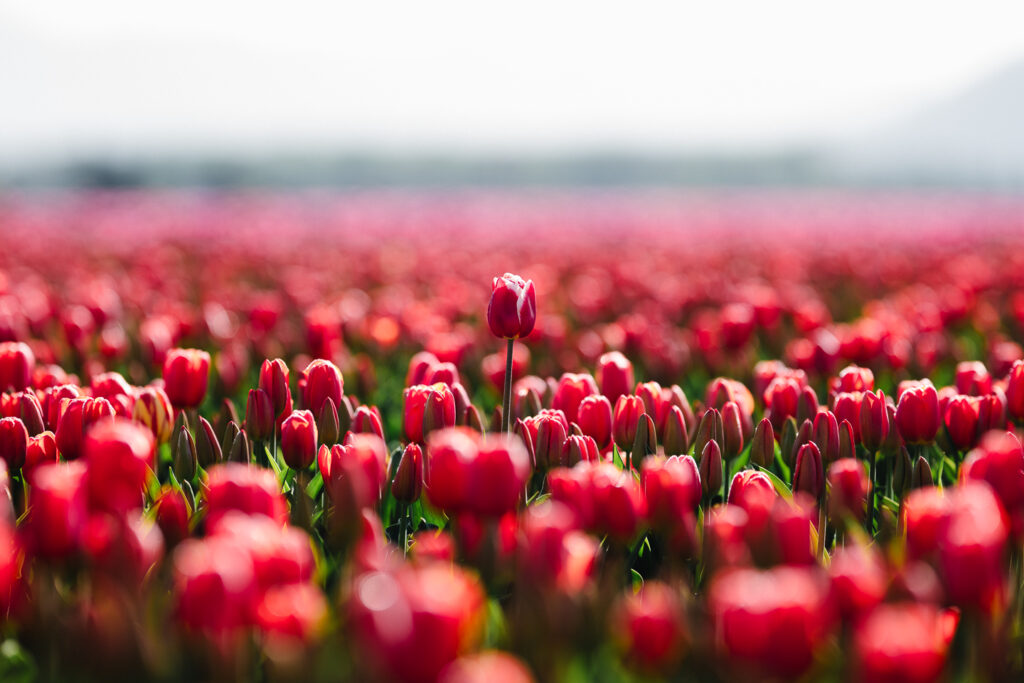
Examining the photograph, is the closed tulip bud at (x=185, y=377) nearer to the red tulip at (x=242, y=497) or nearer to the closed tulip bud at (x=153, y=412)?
the closed tulip bud at (x=153, y=412)

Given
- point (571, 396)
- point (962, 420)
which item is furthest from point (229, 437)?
point (962, 420)

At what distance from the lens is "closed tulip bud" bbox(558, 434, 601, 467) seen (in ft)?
6.21

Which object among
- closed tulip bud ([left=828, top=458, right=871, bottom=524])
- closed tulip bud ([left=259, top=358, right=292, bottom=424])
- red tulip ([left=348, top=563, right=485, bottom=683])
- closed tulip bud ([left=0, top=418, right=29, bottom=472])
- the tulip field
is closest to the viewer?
red tulip ([left=348, top=563, right=485, bottom=683])

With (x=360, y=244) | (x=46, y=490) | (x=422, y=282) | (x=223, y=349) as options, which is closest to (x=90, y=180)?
(x=360, y=244)

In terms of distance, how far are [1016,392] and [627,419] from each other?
3.23ft

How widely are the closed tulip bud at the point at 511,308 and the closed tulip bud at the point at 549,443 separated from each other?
263mm

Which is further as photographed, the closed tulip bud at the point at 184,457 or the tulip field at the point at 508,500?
the closed tulip bud at the point at 184,457

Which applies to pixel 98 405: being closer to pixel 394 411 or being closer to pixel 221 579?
pixel 221 579

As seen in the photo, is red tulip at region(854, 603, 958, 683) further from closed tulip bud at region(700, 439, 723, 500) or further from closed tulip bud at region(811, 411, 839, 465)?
closed tulip bud at region(811, 411, 839, 465)

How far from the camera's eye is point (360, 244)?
32.5 feet

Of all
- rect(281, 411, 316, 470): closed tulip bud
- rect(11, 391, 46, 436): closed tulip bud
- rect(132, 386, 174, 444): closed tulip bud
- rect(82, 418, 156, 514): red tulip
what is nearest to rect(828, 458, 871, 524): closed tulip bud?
rect(281, 411, 316, 470): closed tulip bud

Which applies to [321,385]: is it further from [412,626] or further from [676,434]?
[412,626]

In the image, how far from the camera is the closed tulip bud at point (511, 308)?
6.86 ft

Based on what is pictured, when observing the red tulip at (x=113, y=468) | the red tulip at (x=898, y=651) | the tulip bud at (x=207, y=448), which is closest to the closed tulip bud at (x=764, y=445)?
the red tulip at (x=898, y=651)
